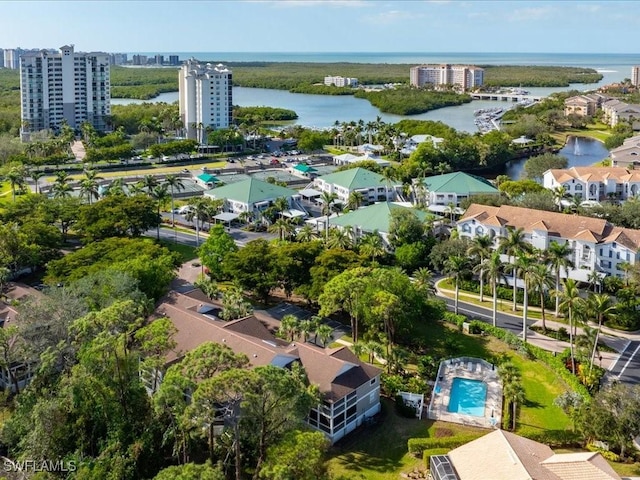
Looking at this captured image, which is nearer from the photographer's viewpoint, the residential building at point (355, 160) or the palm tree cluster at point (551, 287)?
the palm tree cluster at point (551, 287)

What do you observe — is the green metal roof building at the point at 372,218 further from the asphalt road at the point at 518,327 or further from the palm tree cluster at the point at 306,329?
the palm tree cluster at the point at 306,329

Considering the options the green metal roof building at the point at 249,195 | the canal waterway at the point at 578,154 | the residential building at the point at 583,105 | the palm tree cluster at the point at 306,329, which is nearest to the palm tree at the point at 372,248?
the palm tree cluster at the point at 306,329

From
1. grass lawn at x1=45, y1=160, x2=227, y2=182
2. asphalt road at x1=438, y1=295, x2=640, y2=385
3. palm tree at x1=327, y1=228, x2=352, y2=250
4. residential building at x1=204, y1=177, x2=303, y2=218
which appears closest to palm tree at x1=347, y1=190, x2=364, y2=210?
residential building at x1=204, y1=177, x2=303, y2=218

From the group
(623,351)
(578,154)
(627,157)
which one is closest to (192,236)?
(623,351)

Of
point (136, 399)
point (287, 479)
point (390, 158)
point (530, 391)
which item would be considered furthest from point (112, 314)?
point (390, 158)

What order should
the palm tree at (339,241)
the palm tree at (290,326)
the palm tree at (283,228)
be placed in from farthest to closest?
1. the palm tree at (283,228)
2. the palm tree at (339,241)
3. the palm tree at (290,326)

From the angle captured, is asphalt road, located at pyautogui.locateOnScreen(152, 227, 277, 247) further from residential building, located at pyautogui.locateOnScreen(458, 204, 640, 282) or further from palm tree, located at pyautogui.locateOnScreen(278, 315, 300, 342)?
palm tree, located at pyautogui.locateOnScreen(278, 315, 300, 342)
